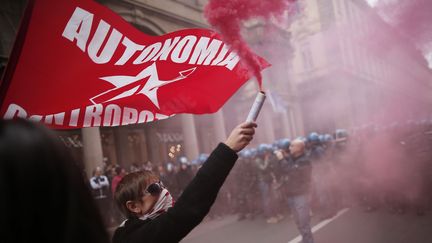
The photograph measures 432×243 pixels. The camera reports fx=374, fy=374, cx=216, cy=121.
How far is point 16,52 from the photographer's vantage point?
6.95 feet

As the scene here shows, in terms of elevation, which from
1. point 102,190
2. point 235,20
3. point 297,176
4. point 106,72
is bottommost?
point 102,190

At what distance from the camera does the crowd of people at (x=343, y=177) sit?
23.7 feet

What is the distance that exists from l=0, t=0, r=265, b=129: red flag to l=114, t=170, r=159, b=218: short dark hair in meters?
0.44

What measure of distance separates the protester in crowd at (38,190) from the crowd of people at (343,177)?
181 inches

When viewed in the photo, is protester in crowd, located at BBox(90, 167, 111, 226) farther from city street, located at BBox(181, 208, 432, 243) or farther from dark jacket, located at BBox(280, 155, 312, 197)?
dark jacket, located at BBox(280, 155, 312, 197)

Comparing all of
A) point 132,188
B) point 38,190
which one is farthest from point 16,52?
point 38,190

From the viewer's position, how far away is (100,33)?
8.49 ft

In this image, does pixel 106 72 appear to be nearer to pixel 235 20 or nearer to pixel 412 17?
pixel 235 20

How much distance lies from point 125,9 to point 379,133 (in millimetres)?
9706

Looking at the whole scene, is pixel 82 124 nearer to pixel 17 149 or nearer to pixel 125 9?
pixel 17 149

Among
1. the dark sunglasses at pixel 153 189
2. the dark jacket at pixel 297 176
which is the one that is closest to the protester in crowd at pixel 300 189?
the dark jacket at pixel 297 176

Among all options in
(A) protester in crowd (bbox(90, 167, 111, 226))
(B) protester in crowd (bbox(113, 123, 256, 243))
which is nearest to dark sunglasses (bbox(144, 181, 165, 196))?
(B) protester in crowd (bbox(113, 123, 256, 243))

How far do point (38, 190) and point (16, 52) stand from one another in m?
1.55

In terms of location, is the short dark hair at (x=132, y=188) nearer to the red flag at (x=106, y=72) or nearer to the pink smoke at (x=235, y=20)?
the red flag at (x=106, y=72)
